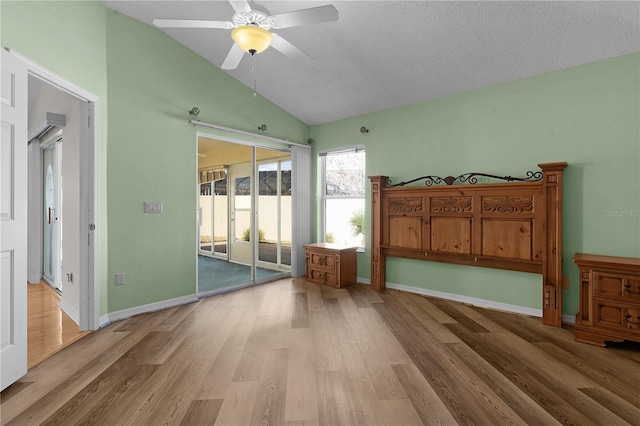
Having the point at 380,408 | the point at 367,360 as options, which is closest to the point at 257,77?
the point at 367,360

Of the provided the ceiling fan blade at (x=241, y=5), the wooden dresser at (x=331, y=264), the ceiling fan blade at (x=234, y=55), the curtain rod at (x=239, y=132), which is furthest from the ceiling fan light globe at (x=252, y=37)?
the wooden dresser at (x=331, y=264)

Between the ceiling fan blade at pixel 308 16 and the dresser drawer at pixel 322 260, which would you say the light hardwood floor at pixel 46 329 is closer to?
the dresser drawer at pixel 322 260

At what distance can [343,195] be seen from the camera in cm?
544

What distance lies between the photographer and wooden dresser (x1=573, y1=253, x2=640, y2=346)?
269 cm

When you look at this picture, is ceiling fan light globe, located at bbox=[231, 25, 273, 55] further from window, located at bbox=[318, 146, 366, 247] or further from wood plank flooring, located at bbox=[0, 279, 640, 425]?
window, located at bbox=[318, 146, 366, 247]

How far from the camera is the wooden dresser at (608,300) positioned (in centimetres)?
269

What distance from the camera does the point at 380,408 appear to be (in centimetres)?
192

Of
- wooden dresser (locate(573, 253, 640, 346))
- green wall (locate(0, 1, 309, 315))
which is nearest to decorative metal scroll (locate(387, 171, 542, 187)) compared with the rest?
wooden dresser (locate(573, 253, 640, 346))

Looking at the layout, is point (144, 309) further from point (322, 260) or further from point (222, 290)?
point (322, 260)

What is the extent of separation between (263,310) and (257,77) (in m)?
3.09

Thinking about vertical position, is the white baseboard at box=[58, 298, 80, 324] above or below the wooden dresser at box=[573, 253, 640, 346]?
below

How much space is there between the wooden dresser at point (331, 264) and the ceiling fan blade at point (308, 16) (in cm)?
313

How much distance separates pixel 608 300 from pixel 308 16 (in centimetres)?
333

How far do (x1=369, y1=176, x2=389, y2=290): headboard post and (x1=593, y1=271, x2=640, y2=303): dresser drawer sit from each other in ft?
7.85
